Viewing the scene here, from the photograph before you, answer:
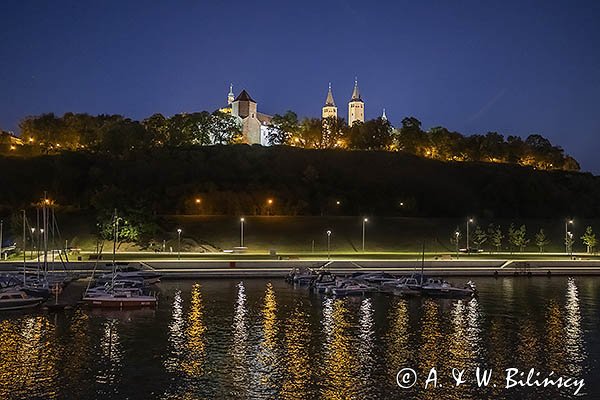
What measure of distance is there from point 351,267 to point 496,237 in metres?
35.0

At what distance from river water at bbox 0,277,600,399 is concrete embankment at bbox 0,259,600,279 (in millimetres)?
14447

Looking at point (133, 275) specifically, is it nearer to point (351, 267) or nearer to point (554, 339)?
point (351, 267)

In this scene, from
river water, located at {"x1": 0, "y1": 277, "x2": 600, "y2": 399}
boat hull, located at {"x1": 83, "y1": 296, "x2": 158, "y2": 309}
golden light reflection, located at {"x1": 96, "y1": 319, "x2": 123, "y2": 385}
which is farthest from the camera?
boat hull, located at {"x1": 83, "y1": 296, "x2": 158, "y2": 309}

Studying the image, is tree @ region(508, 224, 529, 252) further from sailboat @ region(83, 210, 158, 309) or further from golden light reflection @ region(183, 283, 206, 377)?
sailboat @ region(83, 210, 158, 309)

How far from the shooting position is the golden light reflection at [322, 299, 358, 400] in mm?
30250

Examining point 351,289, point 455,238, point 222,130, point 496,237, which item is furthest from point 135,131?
point 351,289

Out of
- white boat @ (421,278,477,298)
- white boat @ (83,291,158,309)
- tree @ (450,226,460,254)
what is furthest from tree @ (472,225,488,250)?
white boat @ (83,291,158,309)

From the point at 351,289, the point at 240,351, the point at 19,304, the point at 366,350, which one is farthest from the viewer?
the point at 351,289

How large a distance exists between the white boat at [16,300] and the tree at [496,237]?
70733 millimetres

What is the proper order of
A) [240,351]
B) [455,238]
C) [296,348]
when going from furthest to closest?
[455,238] → [296,348] → [240,351]

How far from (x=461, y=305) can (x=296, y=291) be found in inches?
612

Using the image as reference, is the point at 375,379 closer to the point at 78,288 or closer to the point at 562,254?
the point at 78,288

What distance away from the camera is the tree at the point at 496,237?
10012 cm

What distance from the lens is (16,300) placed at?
161 feet
